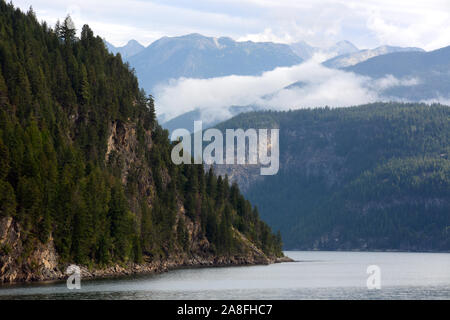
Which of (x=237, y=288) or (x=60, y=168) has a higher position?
(x=60, y=168)

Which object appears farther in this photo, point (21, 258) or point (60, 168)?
point (60, 168)

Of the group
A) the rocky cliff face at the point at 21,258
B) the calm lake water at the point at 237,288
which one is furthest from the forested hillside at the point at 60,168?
the calm lake water at the point at 237,288

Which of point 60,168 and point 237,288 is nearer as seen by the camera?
point 237,288

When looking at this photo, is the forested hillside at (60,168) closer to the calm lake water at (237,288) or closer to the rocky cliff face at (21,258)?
the rocky cliff face at (21,258)

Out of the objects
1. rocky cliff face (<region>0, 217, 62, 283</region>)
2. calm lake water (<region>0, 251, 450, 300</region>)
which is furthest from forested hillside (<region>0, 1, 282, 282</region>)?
calm lake water (<region>0, 251, 450, 300</region>)

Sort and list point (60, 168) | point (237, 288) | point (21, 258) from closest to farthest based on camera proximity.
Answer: point (21, 258) < point (237, 288) < point (60, 168)

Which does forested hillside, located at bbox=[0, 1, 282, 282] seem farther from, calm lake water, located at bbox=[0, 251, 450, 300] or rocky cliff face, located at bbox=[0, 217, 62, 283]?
calm lake water, located at bbox=[0, 251, 450, 300]

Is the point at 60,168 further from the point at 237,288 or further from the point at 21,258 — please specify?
the point at 237,288

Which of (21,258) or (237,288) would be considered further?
(237,288)

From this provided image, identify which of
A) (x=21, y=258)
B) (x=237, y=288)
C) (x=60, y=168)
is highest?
(x=60, y=168)

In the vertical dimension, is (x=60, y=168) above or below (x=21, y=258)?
above

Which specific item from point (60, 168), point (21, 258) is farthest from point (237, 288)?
point (60, 168)

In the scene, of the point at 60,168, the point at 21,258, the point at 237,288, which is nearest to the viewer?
the point at 21,258
